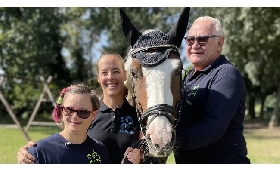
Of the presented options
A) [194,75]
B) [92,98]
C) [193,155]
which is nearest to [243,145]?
[193,155]

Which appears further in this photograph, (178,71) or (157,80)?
(178,71)

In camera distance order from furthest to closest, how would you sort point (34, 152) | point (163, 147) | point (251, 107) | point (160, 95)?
point (251, 107) < point (34, 152) < point (160, 95) < point (163, 147)

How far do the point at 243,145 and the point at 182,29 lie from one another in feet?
3.24

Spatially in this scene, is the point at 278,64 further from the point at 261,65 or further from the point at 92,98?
the point at 92,98

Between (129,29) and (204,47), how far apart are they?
0.61m

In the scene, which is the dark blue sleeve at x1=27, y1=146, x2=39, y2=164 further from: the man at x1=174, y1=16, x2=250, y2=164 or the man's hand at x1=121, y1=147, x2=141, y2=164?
the man at x1=174, y1=16, x2=250, y2=164

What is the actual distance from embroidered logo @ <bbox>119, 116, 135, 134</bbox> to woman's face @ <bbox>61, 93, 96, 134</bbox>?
0.46 meters

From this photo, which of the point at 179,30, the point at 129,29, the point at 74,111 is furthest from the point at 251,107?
the point at 74,111

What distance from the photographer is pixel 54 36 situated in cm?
2497

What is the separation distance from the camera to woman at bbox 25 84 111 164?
96.5 inches

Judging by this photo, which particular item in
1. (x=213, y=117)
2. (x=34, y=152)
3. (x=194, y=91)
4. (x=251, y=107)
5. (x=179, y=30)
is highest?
(x=179, y=30)

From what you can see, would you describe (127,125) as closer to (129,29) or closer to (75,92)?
(75,92)

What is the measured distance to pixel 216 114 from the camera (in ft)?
7.89

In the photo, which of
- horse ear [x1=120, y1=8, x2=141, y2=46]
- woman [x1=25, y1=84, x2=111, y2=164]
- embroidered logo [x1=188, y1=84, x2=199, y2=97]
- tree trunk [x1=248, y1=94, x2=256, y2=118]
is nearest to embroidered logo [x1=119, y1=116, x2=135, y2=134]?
woman [x1=25, y1=84, x2=111, y2=164]
